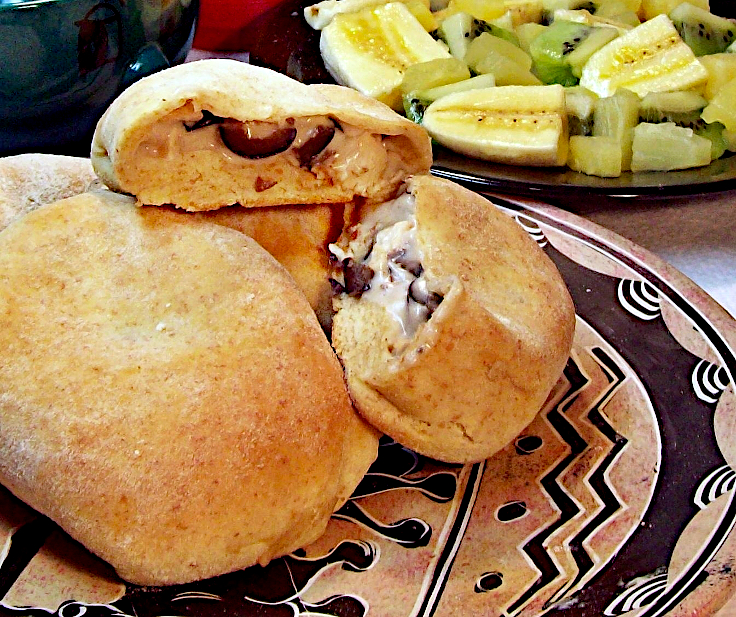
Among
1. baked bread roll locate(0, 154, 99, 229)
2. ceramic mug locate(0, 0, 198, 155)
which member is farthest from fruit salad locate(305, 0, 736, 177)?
baked bread roll locate(0, 154, 99, 229)

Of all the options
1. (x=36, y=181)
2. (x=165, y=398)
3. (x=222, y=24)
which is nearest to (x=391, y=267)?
(x=165, y=398)

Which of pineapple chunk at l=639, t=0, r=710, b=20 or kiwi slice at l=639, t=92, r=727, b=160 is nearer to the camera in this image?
kiwi slice at l=639, t=92, r=727, b=160

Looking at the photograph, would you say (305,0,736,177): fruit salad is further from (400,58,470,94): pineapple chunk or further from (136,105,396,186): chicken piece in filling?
(136,105,396,186): chicken piece in filling

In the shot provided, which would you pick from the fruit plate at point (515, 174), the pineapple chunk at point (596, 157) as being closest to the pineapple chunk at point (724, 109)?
the fruit plate at point (515, 174)

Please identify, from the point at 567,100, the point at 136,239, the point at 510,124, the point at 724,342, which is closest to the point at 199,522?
the point at 136,239

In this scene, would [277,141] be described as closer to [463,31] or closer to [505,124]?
[505,124]

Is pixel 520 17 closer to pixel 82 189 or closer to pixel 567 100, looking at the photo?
pixel 567 100

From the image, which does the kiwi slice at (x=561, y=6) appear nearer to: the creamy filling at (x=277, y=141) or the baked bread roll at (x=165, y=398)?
the creamy filling at (x=277, y=141)
